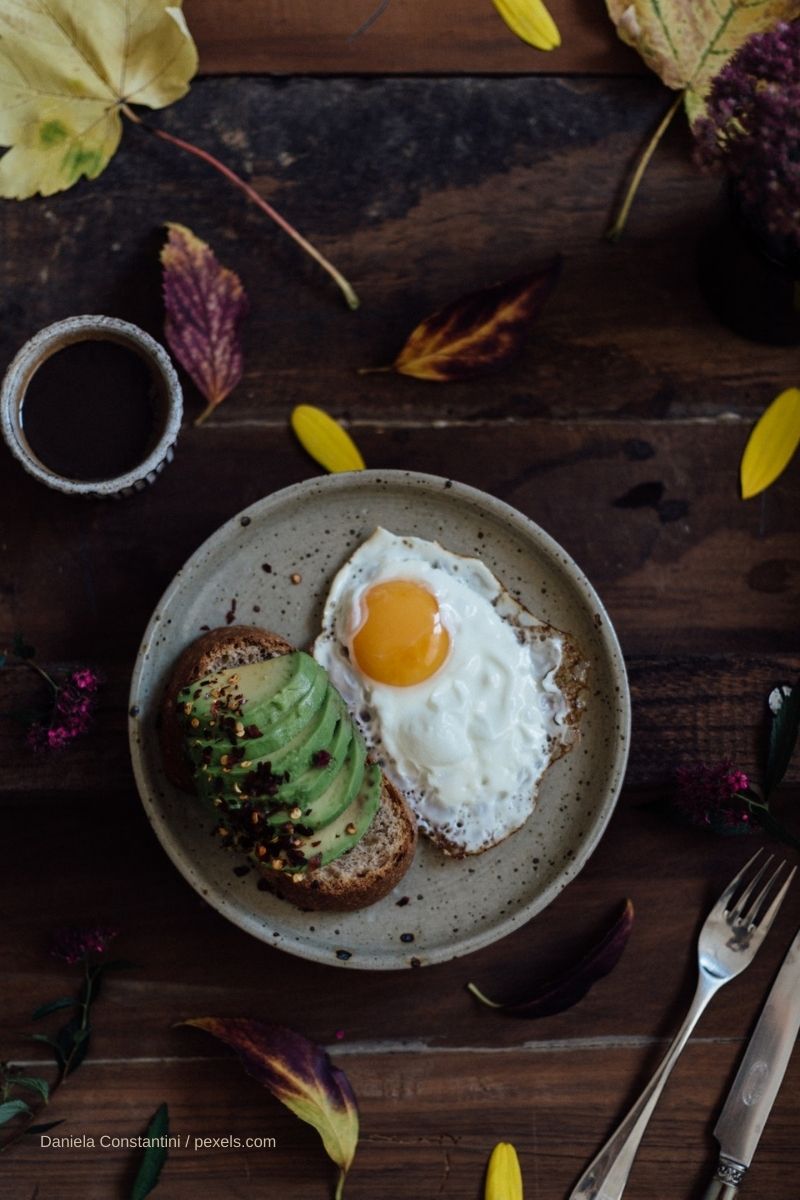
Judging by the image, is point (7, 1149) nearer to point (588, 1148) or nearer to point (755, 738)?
point (588, 1148)

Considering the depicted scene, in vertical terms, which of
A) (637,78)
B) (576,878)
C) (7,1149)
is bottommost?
(7,1149)

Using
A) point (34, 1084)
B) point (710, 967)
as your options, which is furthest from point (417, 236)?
point (34, 1084)

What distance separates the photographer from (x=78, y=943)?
6.78ft

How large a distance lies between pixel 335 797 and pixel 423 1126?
776 millimetres

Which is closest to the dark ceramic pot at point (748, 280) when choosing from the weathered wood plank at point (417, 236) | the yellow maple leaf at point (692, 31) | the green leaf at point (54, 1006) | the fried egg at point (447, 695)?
the weathered wood plank at point (417, 236)

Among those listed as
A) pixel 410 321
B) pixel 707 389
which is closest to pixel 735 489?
pixel 707 389

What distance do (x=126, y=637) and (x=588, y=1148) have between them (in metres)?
1.35

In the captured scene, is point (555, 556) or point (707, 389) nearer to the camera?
point (555, 556)

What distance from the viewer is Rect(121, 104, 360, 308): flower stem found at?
2207mm

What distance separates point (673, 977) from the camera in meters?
2.16

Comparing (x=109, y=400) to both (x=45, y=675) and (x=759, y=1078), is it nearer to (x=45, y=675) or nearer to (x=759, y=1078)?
(x=45, y=675)

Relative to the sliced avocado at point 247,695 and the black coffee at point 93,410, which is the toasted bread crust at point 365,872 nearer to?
the sliced avocado at point 247,695

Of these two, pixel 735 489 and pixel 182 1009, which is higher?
pixel 735 489

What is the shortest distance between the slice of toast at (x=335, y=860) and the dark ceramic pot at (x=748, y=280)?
44.6 inches
